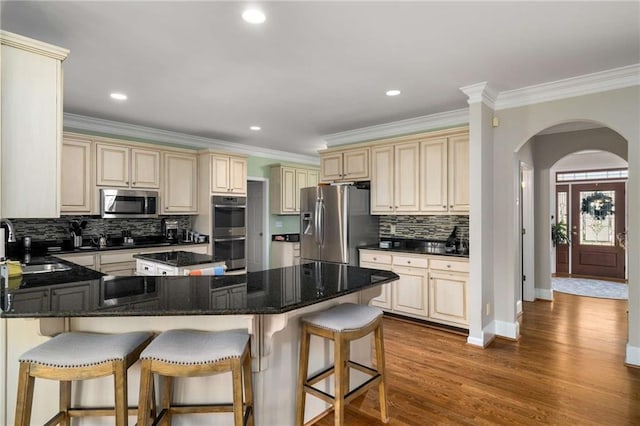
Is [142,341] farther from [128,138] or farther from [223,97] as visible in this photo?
[128,138]

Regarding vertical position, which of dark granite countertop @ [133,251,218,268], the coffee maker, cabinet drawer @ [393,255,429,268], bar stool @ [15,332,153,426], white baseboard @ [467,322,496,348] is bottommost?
white baseboard @ [467,322,496,348]

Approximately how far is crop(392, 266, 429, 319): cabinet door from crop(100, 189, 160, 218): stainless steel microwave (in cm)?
336

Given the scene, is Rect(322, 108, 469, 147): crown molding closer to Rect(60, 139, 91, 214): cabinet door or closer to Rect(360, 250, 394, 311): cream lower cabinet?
Rect(360, 250, 394, 311): cream lower cabinet

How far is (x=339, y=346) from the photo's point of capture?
6.14 feet

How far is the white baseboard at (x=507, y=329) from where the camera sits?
11.9 ft

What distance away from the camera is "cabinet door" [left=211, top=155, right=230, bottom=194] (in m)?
5.22

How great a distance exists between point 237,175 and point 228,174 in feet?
0.55

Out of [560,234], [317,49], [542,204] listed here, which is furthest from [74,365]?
[560,234]

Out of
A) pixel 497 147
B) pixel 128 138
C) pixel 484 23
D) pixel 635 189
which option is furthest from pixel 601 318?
pixel 128 138

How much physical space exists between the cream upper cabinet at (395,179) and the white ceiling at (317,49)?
626 millimetres

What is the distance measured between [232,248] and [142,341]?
3.76 meters

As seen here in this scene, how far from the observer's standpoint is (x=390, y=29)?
2.32m

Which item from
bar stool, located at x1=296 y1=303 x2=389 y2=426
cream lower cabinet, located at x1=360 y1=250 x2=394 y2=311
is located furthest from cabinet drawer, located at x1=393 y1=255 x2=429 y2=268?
bar stool, located at x1=296 y1=303 x2=389 y2=426

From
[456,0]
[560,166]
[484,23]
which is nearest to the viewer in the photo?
[456,0]
